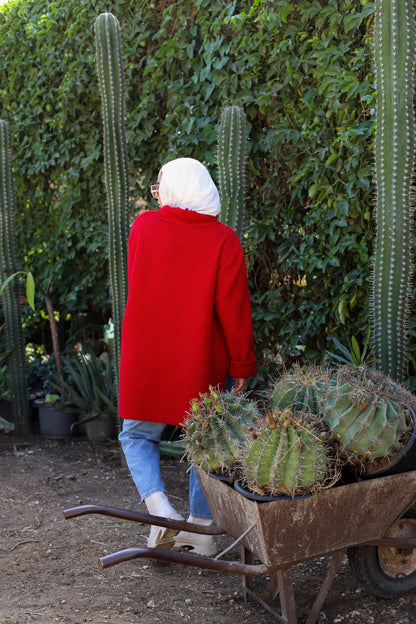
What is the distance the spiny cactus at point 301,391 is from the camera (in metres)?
1.99

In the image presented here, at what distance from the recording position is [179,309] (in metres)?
2.64

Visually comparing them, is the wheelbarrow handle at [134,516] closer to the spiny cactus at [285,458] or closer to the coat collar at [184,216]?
the spiny cactus at [285,458]

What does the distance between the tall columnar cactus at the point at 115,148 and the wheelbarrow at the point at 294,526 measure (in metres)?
2.23

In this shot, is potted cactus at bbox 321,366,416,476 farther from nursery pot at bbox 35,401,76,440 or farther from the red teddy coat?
nursery pot at bbox 35,401,76,440

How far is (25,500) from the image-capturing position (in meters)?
3.79

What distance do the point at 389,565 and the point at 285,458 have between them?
99 cm

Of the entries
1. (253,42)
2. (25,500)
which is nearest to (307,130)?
(253,42)

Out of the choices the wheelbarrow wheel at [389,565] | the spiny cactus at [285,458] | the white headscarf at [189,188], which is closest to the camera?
the spiny cactus at [285,458]

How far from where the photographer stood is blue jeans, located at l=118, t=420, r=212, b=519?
108 inches

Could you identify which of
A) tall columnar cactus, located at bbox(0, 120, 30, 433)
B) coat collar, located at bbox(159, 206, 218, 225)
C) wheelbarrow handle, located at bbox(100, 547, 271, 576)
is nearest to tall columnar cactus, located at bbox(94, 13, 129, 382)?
tall columnar cactus, located at bbox(0, 120, 30, 433)

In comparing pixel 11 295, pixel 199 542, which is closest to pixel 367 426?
pixel 199 542

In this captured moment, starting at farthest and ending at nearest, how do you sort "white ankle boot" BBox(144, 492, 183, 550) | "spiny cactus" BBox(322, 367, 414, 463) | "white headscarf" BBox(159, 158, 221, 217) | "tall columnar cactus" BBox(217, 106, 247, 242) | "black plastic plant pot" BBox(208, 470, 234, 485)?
"tall columnar cactus" BBox(217, 106, 247, 242) < "white headscarf" BBox(159, 158, 221, 217) < "white ankle boot" BBox(144, 492, 183, 550) < "black plastic plant pot" BBox(208, 470, 234, 485) < "spiny cactus" BBox(322, 367, 414, 463)

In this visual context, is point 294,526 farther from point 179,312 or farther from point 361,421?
point 179,312

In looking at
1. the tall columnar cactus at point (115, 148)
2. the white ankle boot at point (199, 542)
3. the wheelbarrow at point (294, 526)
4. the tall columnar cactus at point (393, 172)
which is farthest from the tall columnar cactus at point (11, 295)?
the wheelbarrow at point (294, 526)
